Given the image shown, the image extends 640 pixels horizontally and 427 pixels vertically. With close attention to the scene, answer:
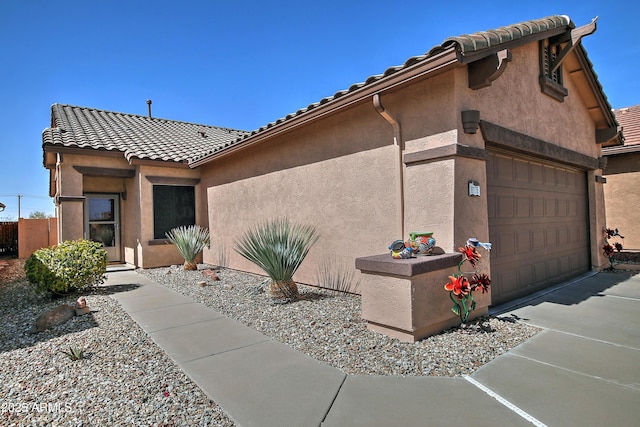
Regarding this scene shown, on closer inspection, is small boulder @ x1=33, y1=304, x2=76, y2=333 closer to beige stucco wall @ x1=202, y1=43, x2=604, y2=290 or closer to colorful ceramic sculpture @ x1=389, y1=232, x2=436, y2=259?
beige stucco wall @ x1=202, y1=43, x2=604, y2=290

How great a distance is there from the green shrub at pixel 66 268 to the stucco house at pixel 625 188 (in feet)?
48.9

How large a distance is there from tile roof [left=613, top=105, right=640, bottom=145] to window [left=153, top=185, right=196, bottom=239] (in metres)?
14.4

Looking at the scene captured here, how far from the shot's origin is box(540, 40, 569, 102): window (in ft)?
22.2

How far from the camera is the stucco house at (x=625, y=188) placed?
11680 mm

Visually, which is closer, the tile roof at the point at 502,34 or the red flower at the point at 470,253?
the tile roof at the point at 502,34

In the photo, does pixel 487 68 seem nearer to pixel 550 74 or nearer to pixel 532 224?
pixel 550 74

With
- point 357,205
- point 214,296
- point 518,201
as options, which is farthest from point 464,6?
point 214,296

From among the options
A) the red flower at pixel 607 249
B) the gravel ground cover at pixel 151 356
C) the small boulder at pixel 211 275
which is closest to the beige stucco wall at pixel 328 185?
the small boulder at pixel 211 275

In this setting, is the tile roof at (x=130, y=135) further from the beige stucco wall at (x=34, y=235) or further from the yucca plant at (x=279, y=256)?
the yucca plant at (x=279, y=256)

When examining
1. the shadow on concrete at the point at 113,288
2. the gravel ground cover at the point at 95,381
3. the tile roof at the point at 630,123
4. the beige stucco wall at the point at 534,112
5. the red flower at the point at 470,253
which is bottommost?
the gravel ground cover at the point at 95,381

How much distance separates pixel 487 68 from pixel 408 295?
324cm

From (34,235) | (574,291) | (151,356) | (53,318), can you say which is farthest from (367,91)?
(34,235)

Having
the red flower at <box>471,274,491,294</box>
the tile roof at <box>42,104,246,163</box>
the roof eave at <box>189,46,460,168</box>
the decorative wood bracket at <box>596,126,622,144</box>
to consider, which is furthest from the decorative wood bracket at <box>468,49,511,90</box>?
the tile roof at <box>42,104,246,163</box>

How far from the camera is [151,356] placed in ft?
13.2
